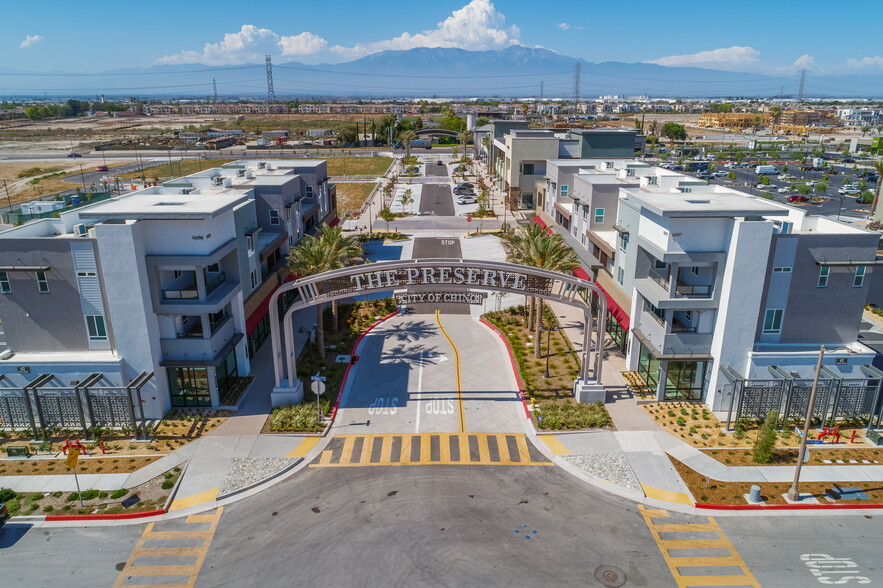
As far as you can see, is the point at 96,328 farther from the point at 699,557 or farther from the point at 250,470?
the point at 699,557

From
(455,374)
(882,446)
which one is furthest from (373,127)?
(882,446)

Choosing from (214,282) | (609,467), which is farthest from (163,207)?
(609,467)

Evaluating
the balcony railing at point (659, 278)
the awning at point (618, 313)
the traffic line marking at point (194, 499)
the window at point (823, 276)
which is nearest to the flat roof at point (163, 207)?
the traffic line marking at point (194, 499)

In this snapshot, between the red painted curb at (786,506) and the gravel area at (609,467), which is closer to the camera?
the red painted curb at (786,506)

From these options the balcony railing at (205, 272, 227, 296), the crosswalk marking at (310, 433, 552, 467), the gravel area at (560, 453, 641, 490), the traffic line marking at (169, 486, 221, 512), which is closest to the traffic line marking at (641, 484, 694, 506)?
the gravel area at (560, 453, 641, 490)

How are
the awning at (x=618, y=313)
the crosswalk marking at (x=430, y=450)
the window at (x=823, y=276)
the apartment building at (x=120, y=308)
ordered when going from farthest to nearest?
the awning at (x=618, y=313) < the window at (x=823, y=276) < the apartment building at (x=120, y=308) < the crosswalk marking at (x=430, y=450)

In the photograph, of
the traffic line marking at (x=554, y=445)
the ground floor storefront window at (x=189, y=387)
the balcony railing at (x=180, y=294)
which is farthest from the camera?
the ground floor storefront window at (x=189, y=387)

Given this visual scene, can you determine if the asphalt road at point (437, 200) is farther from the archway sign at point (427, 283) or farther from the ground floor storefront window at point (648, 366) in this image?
the archway sign at point (427, 283)
